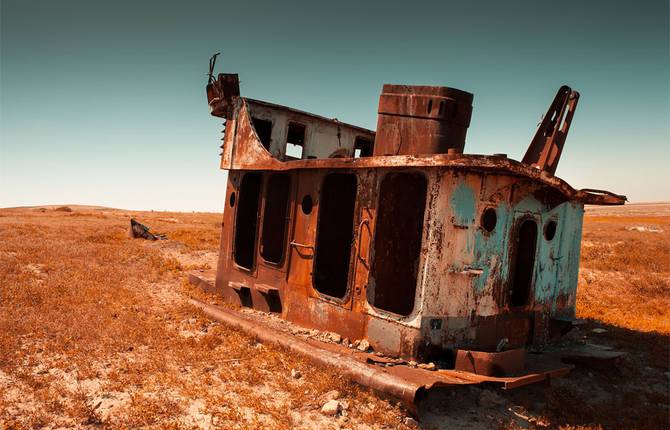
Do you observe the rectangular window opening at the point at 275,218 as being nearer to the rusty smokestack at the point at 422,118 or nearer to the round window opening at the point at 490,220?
the rusty smokestack at the point at 422,118

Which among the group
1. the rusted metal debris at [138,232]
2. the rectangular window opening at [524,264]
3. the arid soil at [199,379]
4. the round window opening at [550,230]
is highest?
the round window opening at [550,230]

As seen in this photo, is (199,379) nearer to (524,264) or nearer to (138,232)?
(524,264)

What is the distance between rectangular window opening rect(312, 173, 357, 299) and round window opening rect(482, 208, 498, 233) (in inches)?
119

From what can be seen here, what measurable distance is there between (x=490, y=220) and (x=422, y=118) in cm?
166

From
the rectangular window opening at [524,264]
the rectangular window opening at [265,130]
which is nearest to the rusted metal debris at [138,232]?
the rectangular window opening at [265,130]

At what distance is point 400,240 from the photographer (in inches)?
299

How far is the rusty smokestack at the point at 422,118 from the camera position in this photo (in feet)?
20.3

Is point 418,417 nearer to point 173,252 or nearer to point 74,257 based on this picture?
point 74,257

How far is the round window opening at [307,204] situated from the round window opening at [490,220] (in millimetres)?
2719

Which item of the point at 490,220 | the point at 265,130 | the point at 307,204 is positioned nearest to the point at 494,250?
the point at 490,220

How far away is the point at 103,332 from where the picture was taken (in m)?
7.04

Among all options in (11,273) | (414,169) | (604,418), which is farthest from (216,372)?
(11,273)

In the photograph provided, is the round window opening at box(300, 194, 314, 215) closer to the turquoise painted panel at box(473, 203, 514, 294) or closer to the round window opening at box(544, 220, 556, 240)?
the turquoise painted panel at box(473, 203, 514, 294)

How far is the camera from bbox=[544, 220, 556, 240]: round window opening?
691cm
